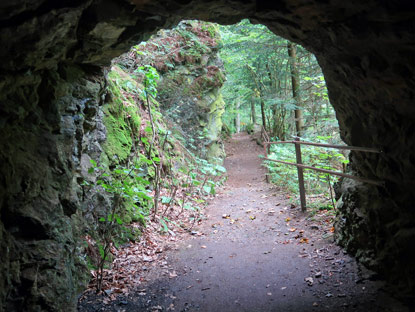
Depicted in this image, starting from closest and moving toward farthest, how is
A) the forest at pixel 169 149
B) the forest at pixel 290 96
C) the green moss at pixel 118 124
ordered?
the forest at pixel 169 149 < the green moss at pixel 118 124 < the forest at pixel 290 96

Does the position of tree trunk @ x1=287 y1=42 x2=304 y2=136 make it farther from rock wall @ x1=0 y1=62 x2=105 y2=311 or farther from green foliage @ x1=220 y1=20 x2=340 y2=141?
rock wall @ x1=0 y1=62 x2=105 y2=311

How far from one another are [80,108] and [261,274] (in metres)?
3.80

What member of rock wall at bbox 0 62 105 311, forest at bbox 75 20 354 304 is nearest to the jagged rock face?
rock wall at bbox 0 62 105 311

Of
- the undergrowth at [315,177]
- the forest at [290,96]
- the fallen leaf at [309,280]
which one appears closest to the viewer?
the fallen leaf at [309,280]

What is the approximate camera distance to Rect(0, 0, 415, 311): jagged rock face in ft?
8.72

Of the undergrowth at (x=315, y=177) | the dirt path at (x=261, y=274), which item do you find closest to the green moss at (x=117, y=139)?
the dirt path at (x=261, y=274)

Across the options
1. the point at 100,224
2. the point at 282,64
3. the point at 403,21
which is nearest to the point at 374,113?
the point at 403,21

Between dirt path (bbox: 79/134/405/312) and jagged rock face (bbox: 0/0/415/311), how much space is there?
1.46 ft

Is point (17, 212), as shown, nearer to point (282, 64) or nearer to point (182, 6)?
point (182, 6)

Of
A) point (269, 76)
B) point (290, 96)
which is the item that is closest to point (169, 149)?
point (290, 96)

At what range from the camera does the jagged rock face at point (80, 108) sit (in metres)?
2.66

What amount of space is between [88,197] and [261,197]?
5594 millimetres

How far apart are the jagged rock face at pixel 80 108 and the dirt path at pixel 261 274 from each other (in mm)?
444

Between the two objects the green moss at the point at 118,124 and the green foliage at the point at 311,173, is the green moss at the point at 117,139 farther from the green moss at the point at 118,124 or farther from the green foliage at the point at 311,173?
the green foliage at the point at 311,173
